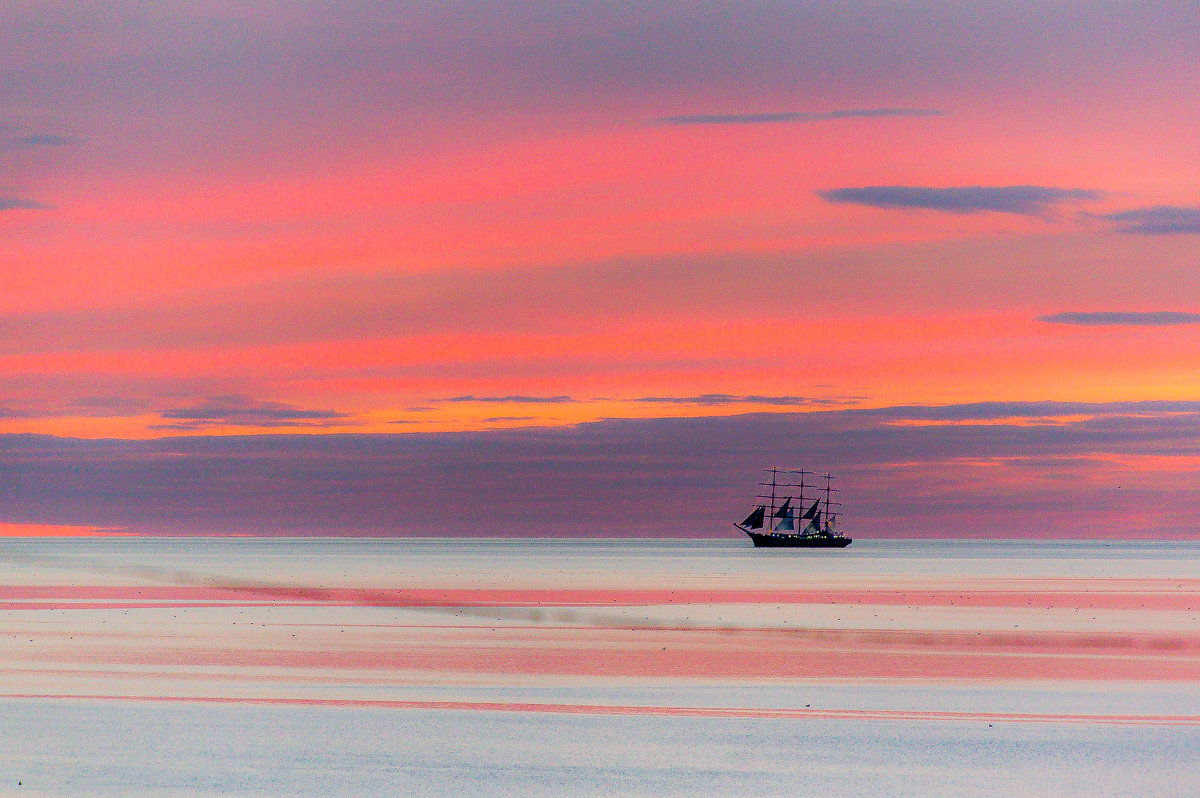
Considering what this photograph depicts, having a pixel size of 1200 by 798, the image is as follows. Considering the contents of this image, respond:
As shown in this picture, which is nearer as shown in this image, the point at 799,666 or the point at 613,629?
the point at 799,666

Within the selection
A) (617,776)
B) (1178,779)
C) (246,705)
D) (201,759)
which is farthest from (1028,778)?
(246,705)

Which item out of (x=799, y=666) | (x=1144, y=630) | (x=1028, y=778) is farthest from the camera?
(x=1144, y=630)

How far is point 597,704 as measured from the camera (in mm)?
27625

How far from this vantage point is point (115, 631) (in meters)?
46.4

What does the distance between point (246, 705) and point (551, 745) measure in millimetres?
7613

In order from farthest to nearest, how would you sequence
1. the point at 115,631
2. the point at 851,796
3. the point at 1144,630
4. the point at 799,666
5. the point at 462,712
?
the point at 1144,630 → the point at 115,631 → the point at 799,666 → the point at 462,712 → the point at 851,796

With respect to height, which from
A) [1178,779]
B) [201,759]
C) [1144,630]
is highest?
[1144,630]

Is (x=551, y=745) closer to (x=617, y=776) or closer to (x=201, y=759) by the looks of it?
(x=617, y=776)

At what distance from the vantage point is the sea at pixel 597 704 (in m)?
20.3

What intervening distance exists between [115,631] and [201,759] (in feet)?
88.6

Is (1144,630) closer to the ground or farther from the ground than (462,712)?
farther from the ground

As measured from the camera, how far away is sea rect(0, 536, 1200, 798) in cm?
2033

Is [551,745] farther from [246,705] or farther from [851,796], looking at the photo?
[246,705]

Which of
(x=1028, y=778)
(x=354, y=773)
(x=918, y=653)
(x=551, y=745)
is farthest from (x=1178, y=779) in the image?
(x=918, y=653)
